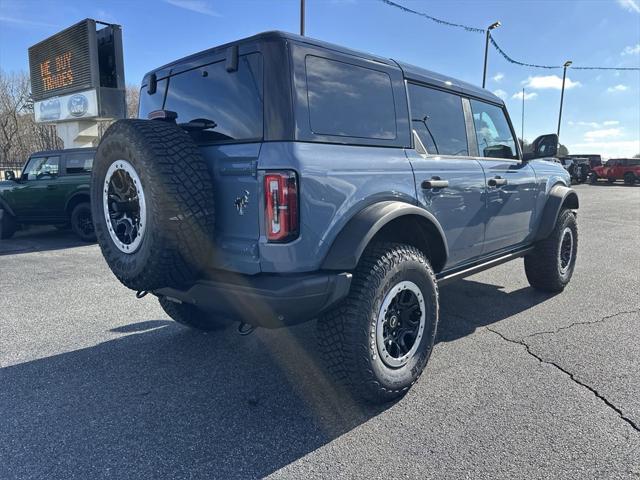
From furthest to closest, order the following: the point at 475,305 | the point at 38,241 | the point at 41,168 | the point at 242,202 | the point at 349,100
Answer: the point at 38,241 → the point at 41,168 → the point at 475,305 → the point at 349,100 → the point at 242,202

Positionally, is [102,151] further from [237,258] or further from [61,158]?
[61,158]

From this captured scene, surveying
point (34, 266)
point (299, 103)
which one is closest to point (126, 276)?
point (299, 103)

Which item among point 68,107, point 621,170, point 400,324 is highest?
point 68,107

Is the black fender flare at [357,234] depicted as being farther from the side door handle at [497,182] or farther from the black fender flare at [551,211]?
the black fender flare at [551,211]

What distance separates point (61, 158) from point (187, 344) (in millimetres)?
7114

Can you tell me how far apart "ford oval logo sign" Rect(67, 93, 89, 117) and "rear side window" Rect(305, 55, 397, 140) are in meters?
12.6

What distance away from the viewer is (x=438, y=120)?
136 inches

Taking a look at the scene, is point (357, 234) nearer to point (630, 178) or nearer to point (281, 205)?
point (281, 205)

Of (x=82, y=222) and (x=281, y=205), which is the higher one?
(x=281, y=205)

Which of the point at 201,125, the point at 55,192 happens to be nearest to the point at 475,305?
the point at 201,125

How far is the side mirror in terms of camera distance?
4430 millimetres

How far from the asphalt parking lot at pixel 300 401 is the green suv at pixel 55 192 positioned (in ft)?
15.2

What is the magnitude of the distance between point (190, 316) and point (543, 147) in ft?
11.9

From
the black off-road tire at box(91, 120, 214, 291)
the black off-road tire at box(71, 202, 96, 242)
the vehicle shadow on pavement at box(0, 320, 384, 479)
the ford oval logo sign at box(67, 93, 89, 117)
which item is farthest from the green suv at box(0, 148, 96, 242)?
the black off-road tire at box(91, 120, 214, 291)
